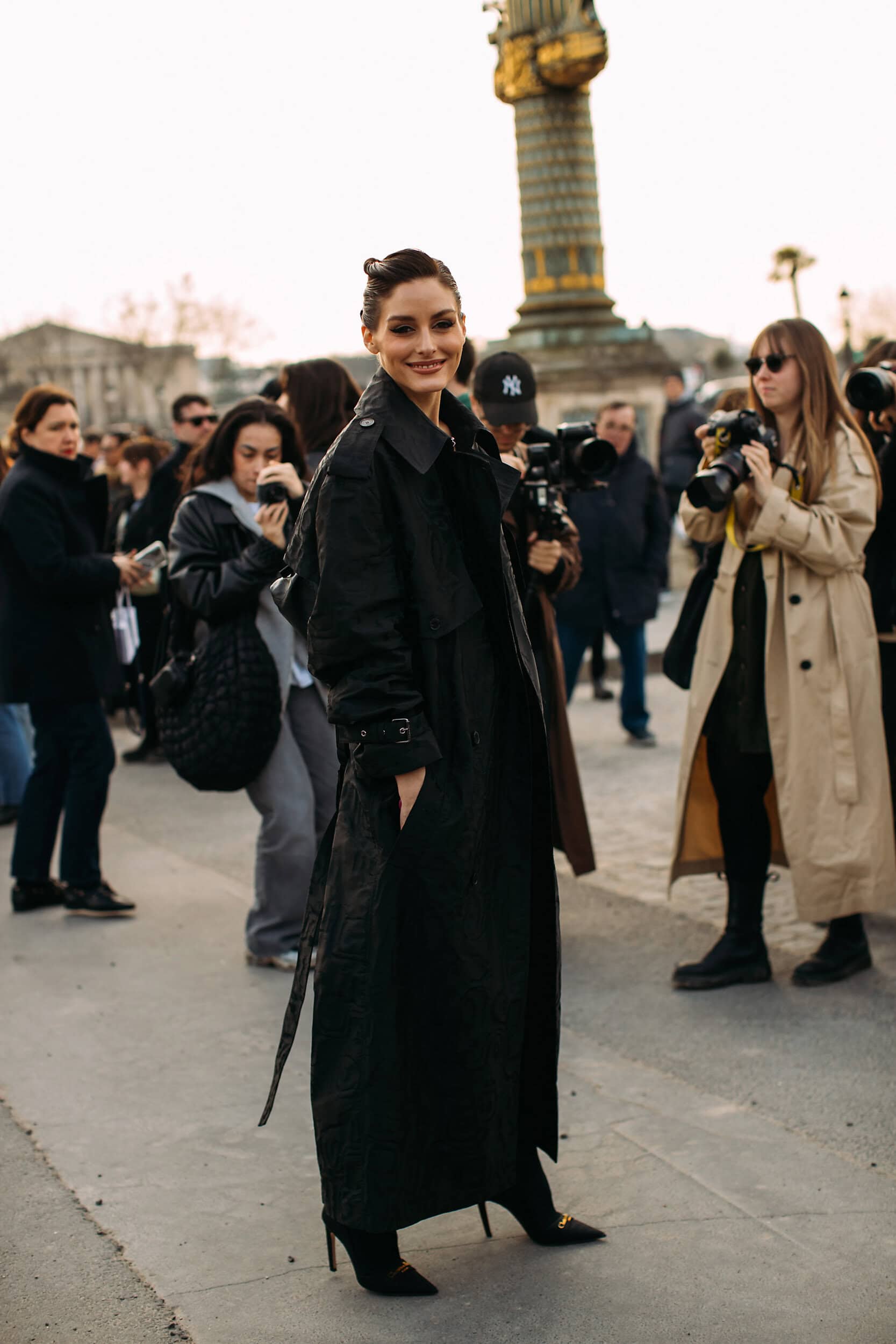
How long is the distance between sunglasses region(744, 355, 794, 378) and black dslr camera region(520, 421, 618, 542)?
1.81 feet

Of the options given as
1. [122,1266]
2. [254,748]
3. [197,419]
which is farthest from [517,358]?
[197,419]

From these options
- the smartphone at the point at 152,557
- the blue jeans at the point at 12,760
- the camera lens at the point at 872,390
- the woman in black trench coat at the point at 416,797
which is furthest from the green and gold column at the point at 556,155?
the woman in black trench coat at the point at 416,797

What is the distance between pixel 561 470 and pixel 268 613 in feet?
3.67

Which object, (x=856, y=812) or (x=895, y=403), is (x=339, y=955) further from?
(x=895, y=403)

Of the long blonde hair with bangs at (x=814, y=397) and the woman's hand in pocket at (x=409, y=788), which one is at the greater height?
the long blonde hair with bangs at (x=814, y=397)

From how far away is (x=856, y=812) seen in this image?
464 cm

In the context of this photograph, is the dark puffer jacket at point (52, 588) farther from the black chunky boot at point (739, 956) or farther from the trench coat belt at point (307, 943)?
the trench coat belt at point (307, 943)

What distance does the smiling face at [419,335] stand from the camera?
2906 mm

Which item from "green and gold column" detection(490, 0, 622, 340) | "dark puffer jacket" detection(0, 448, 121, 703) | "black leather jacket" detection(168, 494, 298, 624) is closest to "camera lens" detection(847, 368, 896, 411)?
"black leather jacket" detection(168, 494, 298, 624)

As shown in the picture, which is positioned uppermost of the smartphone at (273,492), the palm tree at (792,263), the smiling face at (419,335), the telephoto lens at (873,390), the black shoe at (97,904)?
the palm tree at (792,263)

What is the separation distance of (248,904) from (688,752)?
7.03 ft

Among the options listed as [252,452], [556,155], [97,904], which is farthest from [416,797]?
[556,155]

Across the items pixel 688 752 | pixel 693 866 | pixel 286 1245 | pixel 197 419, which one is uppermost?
pixel 197 419

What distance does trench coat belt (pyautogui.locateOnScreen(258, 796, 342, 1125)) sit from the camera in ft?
9.96
